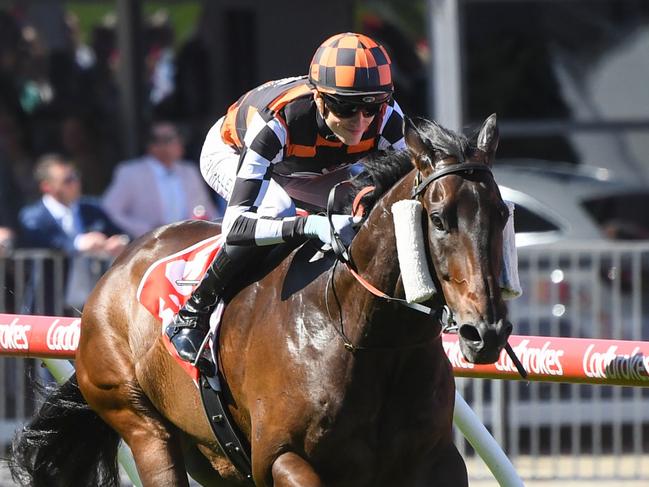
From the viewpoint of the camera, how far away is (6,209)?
11156mm

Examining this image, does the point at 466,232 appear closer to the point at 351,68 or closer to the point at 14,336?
the point at 351,68

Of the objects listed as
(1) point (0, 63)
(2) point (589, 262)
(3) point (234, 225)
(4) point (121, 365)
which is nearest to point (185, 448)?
(4) point (121, 365)

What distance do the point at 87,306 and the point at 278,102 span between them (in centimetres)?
146

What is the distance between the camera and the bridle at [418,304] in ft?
13.2

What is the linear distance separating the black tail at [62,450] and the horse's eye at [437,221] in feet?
8.41

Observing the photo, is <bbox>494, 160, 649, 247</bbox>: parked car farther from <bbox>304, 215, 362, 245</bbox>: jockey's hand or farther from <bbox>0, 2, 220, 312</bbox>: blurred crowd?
<bbox>304, 215, 362, 245</bbox>: jockey's hand

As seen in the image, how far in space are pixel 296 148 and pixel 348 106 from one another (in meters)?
0.37

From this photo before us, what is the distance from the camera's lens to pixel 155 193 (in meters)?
9.98

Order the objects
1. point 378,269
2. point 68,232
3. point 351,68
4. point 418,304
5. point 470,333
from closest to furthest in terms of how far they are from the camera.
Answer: point 470,333, point 418,304, point 378,269, point 351,68, point 68,232

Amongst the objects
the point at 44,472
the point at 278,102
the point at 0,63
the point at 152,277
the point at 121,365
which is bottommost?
the point at 44,472

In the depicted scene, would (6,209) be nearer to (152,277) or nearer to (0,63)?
(0,63)

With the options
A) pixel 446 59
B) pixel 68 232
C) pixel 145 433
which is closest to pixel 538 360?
pixel 145 433

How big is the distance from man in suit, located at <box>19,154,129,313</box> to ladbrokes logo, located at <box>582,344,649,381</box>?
4418 millimetres

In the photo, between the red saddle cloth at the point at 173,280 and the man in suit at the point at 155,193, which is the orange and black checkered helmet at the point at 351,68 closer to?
the red saddle cloth at the point at 173,280
